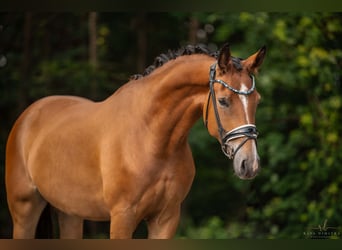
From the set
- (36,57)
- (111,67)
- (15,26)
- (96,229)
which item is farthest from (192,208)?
(15,26)

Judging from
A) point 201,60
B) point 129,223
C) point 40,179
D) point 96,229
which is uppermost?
point 201,60

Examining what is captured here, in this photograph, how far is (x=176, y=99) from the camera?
156 inches

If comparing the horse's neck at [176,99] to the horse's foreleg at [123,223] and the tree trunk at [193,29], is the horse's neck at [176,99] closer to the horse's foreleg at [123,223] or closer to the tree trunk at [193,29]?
the horse's foreleg at [123,223]

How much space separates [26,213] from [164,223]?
1250 mm

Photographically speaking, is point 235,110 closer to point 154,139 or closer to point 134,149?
point 154,139

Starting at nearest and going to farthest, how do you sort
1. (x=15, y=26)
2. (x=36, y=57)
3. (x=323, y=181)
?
(x=323, y=181)
(x=15, y=26)
(x=36, y=57)

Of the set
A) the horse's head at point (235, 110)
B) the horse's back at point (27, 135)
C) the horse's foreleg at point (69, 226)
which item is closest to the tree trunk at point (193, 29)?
the horse's back at point (27, 135)

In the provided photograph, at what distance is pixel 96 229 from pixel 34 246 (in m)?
8.01

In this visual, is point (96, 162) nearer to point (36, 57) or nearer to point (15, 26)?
point (15, 26)

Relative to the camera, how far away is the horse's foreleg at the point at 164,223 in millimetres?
4109

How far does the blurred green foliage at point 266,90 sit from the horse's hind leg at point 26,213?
3.45 metres

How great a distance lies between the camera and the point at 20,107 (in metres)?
9.14

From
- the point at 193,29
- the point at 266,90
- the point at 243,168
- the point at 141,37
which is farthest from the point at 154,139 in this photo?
the point at 193,29

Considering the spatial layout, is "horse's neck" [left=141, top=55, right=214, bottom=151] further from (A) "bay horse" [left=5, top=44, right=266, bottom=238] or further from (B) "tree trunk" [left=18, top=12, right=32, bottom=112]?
(B) "tree trunk" [left=18, top=12, right=32, bottom=112]
